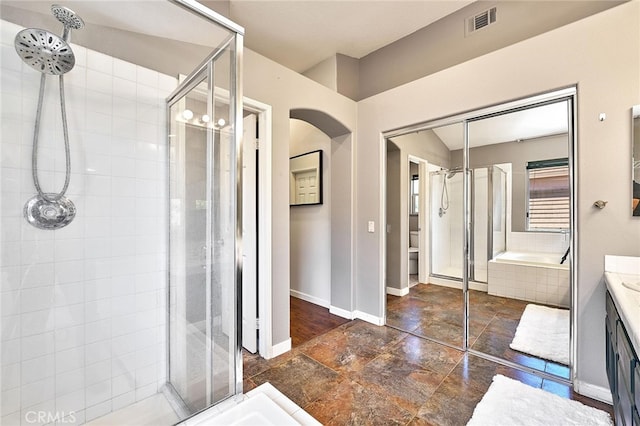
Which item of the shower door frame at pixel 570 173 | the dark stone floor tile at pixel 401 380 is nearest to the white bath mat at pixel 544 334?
the shower door frame at pixel 570 173

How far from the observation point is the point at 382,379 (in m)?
2.01

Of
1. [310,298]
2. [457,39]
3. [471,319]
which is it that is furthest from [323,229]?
[457,39]

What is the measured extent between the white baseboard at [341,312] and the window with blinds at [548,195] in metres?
1.98

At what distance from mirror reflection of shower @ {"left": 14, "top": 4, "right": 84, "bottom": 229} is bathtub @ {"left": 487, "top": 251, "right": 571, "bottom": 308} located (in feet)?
10.6

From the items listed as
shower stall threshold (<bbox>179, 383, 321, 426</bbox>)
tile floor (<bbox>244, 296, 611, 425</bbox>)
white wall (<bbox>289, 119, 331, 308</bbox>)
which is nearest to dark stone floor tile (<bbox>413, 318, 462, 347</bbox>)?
tile floor (<bbox>244, 296, 611, 425</bbox>)

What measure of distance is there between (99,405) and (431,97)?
11.1ft

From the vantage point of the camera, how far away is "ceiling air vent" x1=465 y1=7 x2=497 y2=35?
2.36 m

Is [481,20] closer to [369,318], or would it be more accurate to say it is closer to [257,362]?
[369,318]

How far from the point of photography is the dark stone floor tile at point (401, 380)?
1.79 metres

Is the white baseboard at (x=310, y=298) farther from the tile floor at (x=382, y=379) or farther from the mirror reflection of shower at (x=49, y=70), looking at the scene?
the mirror reflection of shower at (x=49, y=70)

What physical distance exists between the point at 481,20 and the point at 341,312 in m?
3.25

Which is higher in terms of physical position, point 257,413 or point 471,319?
point 257,413

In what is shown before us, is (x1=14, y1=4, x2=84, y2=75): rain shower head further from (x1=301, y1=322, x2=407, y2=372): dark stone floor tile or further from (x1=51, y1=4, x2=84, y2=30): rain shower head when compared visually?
(x1=301, y1=322, x2=407, y2=372): dark stone floor tile

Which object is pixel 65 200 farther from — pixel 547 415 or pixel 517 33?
pixel 517 33
